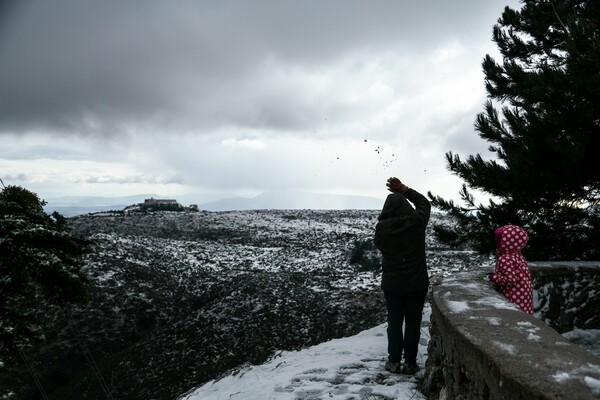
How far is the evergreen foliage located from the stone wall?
715 cm

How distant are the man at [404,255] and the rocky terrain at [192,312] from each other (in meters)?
5.10

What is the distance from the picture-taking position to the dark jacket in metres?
4.42

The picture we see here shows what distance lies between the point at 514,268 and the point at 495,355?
2.19m

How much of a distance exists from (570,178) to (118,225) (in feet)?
116

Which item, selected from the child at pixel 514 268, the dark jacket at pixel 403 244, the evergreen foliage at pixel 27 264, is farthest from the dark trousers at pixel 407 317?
the evergreen foliage at pixel 27 264

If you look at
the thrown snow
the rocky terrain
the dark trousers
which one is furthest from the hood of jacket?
the rocky terrain

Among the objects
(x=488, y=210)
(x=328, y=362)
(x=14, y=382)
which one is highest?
(x=488, y=210)

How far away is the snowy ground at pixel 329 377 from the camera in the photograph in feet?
15.2

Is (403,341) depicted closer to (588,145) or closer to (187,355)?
(588,145)

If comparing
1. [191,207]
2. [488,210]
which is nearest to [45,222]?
[488,210]

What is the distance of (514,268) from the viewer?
411 centimetres

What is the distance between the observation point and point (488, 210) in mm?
7387

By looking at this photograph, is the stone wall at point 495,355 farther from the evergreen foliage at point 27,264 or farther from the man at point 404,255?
the evergreen foliage at point 27,264

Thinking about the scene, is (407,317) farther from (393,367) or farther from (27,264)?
(27,264)
